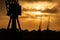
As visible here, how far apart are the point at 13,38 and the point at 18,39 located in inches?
54.2

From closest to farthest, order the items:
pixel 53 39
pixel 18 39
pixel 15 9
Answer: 1. pixel 15 9
2. pixel 18 39
3. pixel 53 39

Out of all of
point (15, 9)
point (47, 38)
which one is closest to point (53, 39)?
point (47, 38)

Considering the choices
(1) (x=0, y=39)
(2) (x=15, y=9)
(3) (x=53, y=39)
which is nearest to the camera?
(2) (x=15, y=9)

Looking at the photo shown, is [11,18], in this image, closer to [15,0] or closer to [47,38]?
[15,0]

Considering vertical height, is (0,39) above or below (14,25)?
below

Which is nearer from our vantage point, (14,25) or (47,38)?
(14,25)

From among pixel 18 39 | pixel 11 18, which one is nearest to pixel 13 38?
pixel 18 39

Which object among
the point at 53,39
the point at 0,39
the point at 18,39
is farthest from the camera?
the point at 53,39

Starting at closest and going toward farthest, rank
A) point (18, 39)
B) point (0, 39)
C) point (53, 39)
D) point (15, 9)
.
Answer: point (15, 9)
point (18, 39)
point (0, 39)
point (53, 39)

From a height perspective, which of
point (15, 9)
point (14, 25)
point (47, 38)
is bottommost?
point (47, 38)

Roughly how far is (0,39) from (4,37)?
98 cm

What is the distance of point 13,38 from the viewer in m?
47.4

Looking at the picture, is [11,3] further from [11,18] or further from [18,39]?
[18,39]

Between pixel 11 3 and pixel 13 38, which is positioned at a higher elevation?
pixel 11 3
